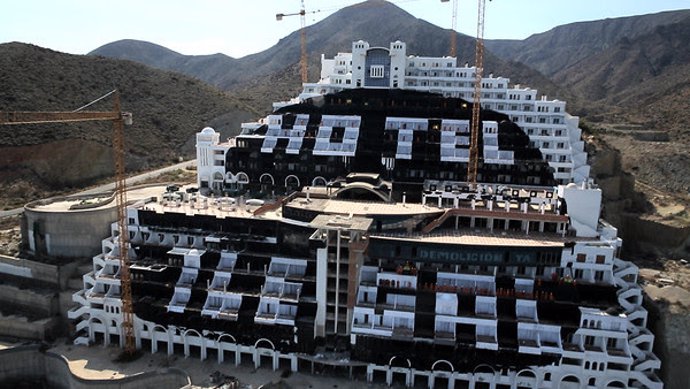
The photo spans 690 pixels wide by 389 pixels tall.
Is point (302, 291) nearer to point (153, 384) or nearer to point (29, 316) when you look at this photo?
point (153, 384)

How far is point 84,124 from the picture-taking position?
110250 millimetres

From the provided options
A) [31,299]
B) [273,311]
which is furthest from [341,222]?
[31,299]

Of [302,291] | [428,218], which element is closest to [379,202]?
[428,218]

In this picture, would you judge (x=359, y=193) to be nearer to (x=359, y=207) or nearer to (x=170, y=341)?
(x=359, y=207)

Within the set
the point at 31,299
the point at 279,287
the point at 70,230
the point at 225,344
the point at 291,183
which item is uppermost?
the point at 291,183

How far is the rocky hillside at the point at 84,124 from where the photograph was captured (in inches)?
3912

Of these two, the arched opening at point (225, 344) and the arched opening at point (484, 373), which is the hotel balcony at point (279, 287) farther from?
the arched opening at point (484, 373)

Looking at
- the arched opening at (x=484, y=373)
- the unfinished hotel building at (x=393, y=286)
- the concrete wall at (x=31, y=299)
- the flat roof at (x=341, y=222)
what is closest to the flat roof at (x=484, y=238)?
the unfinished hotel building at (x=393, y=286)

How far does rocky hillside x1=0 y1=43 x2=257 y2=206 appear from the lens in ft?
326

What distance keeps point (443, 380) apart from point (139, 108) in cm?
11222

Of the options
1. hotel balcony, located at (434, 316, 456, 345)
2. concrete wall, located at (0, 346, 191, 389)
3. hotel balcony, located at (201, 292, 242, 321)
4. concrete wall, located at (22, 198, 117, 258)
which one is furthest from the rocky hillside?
hotel balcony, located at (434, 316, 456, 345)

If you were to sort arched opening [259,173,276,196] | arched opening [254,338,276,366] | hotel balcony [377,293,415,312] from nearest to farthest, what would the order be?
hotel balcony [377,293,415,312], arched opening [254,338,276,366], arched opening [259,173,276,196]

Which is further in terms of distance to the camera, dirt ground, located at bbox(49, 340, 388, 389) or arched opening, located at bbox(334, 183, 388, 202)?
arched opening, located at bbox(334, 183, 388, 202)

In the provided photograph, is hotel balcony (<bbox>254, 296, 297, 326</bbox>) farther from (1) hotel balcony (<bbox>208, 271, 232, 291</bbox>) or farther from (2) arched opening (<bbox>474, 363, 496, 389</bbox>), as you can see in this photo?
(2) arched opening (<bbox>474, 363, 496, 389</bbox>)
